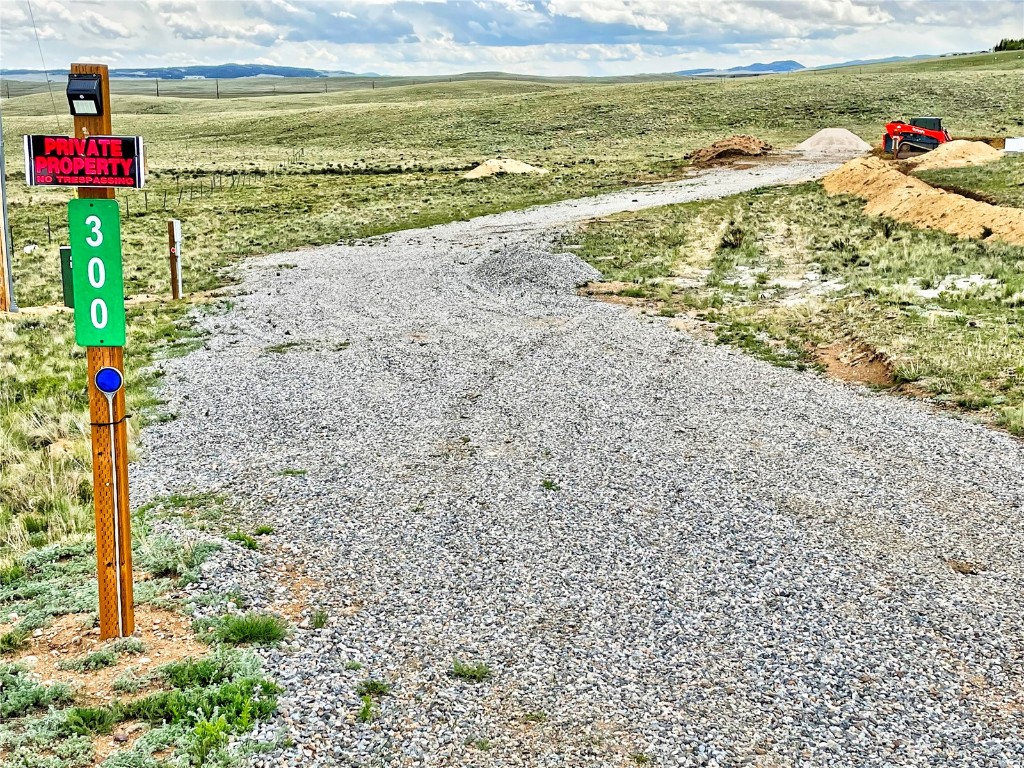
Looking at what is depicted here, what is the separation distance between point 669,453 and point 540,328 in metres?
8.04

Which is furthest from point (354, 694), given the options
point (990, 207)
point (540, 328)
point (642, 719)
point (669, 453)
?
point (990, 207)

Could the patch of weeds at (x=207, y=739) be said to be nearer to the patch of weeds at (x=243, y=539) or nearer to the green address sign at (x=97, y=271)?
the green address sign at (x=97, y=271)

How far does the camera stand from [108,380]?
20.9ft

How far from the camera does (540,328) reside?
1948 cm

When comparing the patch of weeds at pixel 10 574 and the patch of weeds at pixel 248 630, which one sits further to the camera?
the patch of weeds at pixel 10 574

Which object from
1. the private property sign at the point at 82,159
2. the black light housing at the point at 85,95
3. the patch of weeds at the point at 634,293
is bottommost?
the patch of weeds at the point at 634,293

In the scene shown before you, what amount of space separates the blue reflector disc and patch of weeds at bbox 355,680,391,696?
281 cm

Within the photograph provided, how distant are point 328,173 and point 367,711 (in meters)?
59.7

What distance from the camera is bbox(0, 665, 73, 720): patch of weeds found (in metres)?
6.14

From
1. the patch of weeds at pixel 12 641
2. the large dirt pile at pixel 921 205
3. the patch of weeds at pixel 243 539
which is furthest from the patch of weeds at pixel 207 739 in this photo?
the large dirt pile at pixel 921 205

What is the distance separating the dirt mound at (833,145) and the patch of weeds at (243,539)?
58.2m

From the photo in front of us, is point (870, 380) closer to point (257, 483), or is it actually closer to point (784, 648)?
point (784, 648)

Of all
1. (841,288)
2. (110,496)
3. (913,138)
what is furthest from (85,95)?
(913,138)

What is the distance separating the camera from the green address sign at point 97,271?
6.04m
